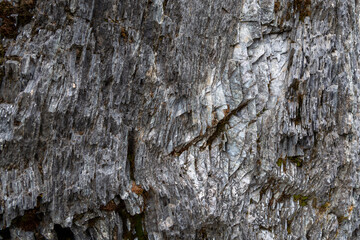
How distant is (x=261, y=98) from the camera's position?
976 centimetres

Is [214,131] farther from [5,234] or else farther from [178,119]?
[5,234]

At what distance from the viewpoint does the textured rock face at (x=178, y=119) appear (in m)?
7.44

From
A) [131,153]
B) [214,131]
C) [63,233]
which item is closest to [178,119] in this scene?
[214,131]

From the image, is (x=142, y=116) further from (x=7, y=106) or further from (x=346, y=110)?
(x=346, y=110)

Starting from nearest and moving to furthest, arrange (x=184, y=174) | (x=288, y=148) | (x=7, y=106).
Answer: (x=7, y=106), (x=184, y=174), (x=288, y=148)

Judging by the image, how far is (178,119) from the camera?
30.6 ft

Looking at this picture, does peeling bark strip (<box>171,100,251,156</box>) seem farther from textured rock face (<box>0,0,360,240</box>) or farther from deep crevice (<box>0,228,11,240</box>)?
deep crevice (<box>0,228,11,240</box>)

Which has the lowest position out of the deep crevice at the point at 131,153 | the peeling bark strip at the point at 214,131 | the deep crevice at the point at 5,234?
the deep crevice at the point at 5,234

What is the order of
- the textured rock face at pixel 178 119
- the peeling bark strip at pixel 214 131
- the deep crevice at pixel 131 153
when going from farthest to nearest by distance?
the peeling bark strip at pixel 214 131
the deep crevice at pixel 131 153
the textured rock face at pixel 178 119

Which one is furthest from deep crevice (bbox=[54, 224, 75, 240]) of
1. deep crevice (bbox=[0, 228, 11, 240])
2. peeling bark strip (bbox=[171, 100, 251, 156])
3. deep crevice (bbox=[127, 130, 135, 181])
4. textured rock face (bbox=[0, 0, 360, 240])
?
peeling bark strip (bbox=[171, 100, 251, 156])

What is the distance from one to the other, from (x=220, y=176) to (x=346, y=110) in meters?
6.44

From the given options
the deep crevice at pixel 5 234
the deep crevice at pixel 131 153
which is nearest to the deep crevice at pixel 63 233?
the deep crevice at pixel 5 234

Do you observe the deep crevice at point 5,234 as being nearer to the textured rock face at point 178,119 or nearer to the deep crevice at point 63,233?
the textured rock face at point 178,119

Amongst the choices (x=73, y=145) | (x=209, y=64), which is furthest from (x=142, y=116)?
(x=209, y=64)
